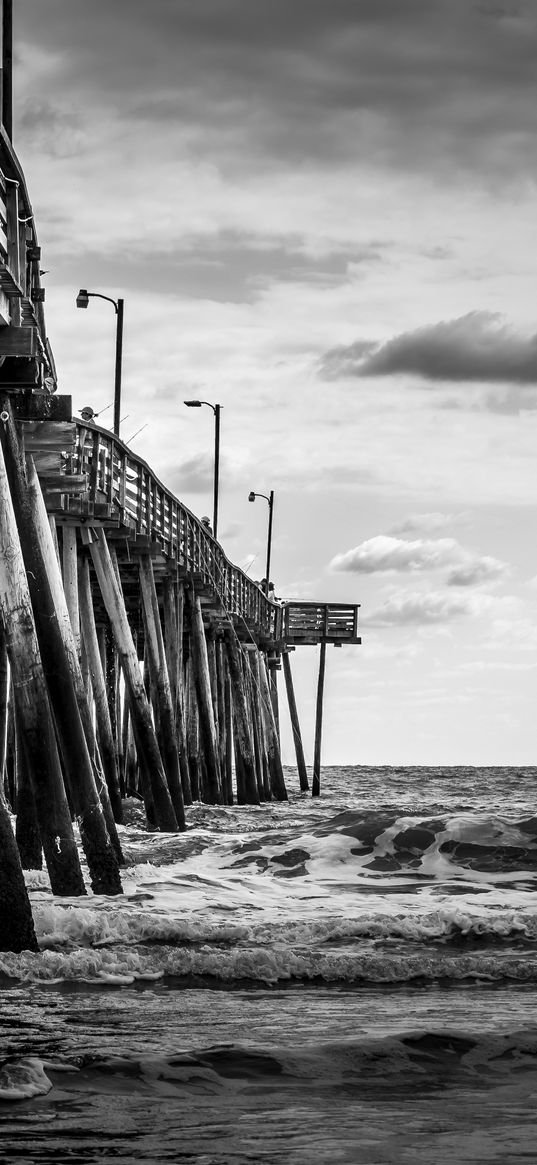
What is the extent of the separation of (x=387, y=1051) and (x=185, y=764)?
1934cm

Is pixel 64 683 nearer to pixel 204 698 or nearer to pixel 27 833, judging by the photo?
pixel 27 833

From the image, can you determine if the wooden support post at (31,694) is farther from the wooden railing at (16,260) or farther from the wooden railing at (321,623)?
the wooden railing at (321,623)

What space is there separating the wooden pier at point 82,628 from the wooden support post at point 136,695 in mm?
24

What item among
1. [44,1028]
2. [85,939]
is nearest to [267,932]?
[85,939]

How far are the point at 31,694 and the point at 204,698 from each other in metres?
16.0

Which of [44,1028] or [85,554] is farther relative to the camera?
[85,554]

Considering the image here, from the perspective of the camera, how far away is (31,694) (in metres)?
10.1

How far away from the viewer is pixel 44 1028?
21.5ft

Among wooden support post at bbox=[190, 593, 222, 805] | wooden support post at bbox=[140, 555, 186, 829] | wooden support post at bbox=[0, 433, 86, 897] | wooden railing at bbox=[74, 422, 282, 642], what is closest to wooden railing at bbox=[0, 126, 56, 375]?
wooden support post at bbox=[0, 433, 86, 897]

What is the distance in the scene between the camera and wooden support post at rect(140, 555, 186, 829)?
66.0ft

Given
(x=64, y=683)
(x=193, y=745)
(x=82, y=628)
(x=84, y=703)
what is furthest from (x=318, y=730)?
(x=64, y=683)

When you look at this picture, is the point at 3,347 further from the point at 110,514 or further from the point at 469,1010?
the point at 110,514

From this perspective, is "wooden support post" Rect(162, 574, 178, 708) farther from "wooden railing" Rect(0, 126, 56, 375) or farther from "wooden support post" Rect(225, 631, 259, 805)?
Answer: "wooden railing" Rect(0, 126, 56, 375)

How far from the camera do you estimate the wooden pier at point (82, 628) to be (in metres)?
10.2
